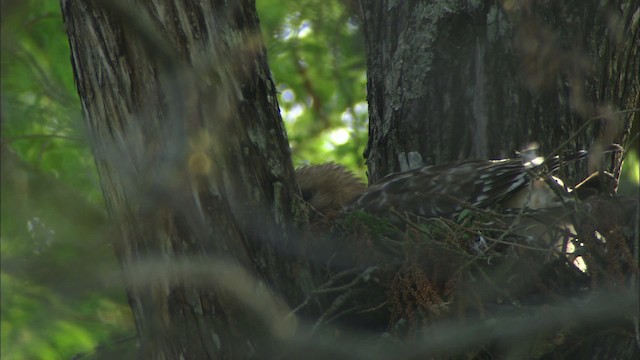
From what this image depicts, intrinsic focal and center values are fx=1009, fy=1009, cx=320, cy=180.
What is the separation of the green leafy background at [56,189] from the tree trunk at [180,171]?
0.29 meters

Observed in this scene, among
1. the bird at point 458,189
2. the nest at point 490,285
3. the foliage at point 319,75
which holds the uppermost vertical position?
the foliage at point 319,75

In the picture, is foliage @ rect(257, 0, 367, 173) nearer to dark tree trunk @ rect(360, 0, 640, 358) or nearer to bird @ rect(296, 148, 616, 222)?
dark tree trunk @ rect(360, 0, 640, 358)

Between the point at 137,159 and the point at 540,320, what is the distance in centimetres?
154

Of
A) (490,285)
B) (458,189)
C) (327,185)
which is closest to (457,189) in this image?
(458,189)

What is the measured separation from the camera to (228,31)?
12.3 ft

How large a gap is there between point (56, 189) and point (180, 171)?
2.18 metres

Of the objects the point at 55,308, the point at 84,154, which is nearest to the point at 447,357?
the point at 55,308

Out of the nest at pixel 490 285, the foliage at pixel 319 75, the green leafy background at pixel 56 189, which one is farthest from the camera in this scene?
the foliage at pixel 319 75

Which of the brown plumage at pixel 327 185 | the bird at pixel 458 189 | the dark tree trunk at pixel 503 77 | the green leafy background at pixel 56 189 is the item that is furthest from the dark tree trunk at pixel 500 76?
the green leafy background at pixel 56 189

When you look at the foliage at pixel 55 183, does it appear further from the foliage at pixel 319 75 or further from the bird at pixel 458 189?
the bird at pixel 458 189

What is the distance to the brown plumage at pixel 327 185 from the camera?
19.0 feet

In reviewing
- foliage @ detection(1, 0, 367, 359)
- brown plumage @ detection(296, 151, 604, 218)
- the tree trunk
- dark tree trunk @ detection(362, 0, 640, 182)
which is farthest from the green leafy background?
dark tree trunk @ detection(362, 0, 640, 182)

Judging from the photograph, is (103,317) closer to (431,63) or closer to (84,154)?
(84,154)

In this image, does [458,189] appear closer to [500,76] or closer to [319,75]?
[500,76]
